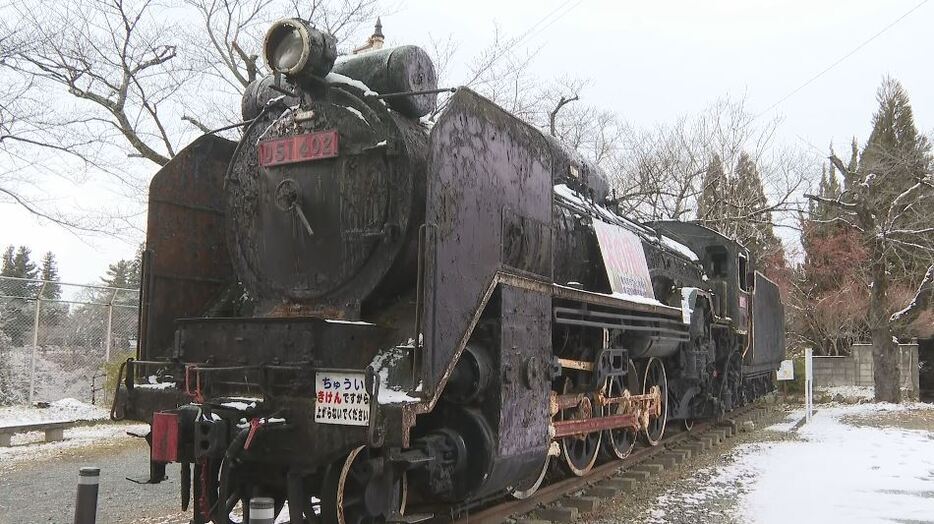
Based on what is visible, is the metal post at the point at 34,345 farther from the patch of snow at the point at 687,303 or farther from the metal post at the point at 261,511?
the metal post at the point at 261,511

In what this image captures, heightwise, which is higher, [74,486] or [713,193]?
[713,193]

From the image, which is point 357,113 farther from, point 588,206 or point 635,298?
point 635,298

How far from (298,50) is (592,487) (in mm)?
4545

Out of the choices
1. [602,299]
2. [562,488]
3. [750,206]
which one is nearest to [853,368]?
[750,206]

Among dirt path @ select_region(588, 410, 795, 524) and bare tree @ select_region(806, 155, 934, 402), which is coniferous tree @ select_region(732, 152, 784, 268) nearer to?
bare tree @ select_region(806, 155, 934, 402)

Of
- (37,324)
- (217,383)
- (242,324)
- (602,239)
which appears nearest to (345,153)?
(242,324)

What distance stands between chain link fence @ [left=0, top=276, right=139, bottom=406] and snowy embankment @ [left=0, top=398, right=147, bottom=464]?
35 cm

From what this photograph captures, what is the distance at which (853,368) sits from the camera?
22.4m

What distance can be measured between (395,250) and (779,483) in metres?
5.14

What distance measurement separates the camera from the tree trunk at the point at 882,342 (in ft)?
57.5

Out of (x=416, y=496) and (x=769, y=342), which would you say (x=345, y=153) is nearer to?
(x=416, y=496)

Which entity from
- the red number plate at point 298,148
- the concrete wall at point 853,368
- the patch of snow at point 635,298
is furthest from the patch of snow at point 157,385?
the concrete wall at point 853,368

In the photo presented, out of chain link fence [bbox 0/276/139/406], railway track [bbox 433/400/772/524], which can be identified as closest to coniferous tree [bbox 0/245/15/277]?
chain link fence [bbox 0/276/139/406]

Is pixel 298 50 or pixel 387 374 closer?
pixel 387 374
